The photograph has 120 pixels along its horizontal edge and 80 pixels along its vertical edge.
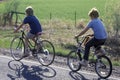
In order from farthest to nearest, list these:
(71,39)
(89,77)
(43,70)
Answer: (71,39), (43,70), (89,77)

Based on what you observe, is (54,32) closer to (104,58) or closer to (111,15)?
(111,15)

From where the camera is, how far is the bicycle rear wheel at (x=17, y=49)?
11.6 metres

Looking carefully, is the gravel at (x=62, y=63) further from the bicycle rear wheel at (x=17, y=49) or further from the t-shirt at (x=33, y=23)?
the t-shirt at (x=33, y=23)

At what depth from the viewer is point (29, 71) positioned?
9.85m

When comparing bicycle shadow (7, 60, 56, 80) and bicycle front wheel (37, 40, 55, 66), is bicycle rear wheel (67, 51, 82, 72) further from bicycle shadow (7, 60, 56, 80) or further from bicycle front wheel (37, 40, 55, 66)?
bicycle front wheel (37, 40, 55, 66)

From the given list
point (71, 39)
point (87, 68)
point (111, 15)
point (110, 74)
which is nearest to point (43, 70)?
point (87, 68)

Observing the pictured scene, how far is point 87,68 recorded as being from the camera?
1035 cm

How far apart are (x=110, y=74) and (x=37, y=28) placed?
3122mm

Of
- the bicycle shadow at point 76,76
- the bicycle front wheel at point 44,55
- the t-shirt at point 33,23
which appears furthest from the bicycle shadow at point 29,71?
the t-shirt at point 33,23

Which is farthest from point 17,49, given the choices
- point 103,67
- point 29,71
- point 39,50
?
point 103,67

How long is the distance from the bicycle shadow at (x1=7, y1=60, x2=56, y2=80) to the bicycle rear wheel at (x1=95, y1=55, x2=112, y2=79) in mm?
1290

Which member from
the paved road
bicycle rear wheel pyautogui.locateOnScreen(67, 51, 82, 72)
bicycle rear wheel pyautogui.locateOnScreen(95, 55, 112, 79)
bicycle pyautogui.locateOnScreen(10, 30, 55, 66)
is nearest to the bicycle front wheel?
bicycle pyautogui.locateOnScreen(10, 30, 55, 66)

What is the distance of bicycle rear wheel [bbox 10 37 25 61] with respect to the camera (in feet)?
37.9

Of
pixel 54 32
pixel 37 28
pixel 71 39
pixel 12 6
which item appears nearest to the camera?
pixel 37 28
